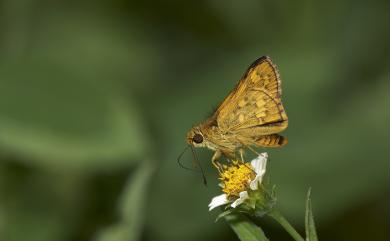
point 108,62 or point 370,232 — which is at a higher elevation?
point 108,62

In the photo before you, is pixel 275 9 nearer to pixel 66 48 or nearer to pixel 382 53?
pixel 382 53

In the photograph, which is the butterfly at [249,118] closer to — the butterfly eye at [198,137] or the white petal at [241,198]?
the butterfly eye at [198,137]

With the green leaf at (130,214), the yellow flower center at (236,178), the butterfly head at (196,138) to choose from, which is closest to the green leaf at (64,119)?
the green leaf at (130,214)

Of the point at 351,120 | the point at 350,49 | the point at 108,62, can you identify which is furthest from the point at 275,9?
the point at 108,62

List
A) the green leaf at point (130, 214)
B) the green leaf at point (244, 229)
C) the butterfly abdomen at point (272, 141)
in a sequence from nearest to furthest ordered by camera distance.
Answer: the green leaf at point (244, 229) → the butterfly abdomen at point (272, 141) → the green leaf at point (130, 214)

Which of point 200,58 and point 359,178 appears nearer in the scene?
point 359,178

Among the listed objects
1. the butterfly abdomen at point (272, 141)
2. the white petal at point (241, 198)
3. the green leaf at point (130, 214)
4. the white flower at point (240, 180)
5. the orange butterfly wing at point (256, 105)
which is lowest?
the green leaf at point (130, 214)
